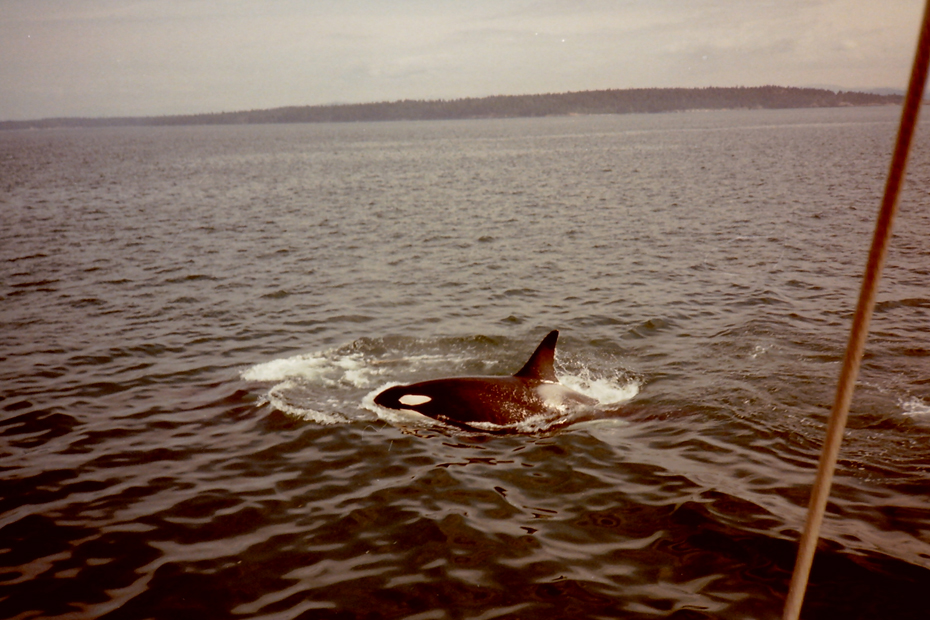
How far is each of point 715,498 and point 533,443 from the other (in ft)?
9.90

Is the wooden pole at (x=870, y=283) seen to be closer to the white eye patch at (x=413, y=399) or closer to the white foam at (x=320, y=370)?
the white eye patch at (x=413, y=399)

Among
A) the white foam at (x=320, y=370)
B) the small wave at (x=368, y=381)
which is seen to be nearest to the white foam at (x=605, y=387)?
the small wave at (x=368, y=381)

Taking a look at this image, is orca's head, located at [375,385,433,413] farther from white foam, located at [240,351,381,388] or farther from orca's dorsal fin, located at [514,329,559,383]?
orca's dorsal fin, located at [514,329,559,383]

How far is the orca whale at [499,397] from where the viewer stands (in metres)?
11.1

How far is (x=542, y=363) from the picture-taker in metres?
11.3

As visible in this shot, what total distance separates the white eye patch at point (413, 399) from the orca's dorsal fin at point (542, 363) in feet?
5.80

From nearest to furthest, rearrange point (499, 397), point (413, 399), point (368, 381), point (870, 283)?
point (870, 283) < point (499, 397) < point (413, 399) < point (368, 381)

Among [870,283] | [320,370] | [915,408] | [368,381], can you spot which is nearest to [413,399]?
[368,381]

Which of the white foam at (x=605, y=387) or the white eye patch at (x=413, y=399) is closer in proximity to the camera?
the white eye patch at (x=413, y=399)

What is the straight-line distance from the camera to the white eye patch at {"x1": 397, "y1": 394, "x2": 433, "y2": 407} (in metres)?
11.6

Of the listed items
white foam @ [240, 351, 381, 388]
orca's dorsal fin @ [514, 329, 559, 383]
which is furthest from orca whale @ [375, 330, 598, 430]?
white foam @ [240, 351, 381, 388]

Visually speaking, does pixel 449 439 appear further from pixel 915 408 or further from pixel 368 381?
pixel 915 408

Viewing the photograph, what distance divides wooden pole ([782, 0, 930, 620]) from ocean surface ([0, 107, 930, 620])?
15.9 feet

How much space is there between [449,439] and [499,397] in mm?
1141
